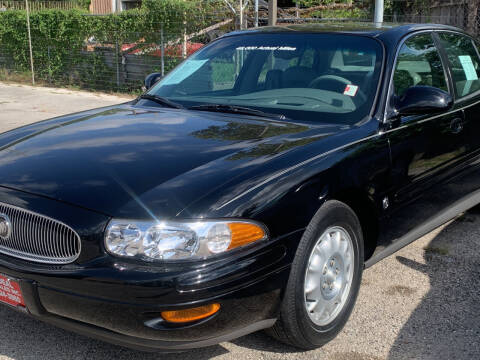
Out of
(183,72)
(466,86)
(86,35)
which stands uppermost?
(86,35)

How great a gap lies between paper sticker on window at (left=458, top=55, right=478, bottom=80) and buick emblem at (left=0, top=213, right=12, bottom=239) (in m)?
3.47

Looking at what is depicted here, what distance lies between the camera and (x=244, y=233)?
2.53m

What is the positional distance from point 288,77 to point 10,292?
2.20 meters

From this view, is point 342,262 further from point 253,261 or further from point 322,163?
point 253,261

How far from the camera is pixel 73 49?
51.9 feet

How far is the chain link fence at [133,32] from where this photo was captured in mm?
12102

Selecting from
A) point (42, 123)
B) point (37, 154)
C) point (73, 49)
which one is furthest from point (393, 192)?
point (73, 49)

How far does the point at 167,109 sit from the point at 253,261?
169cm

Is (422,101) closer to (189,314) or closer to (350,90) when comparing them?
(350,90)

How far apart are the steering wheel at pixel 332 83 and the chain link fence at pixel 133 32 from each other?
820 centimetres

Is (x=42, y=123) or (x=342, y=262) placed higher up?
(x=42, y=123)

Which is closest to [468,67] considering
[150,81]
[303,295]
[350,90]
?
[350,90]

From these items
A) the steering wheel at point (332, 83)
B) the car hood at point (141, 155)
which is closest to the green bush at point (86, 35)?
the steering wheel at point (332, 83)

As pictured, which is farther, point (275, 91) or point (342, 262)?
point (275, 91)
